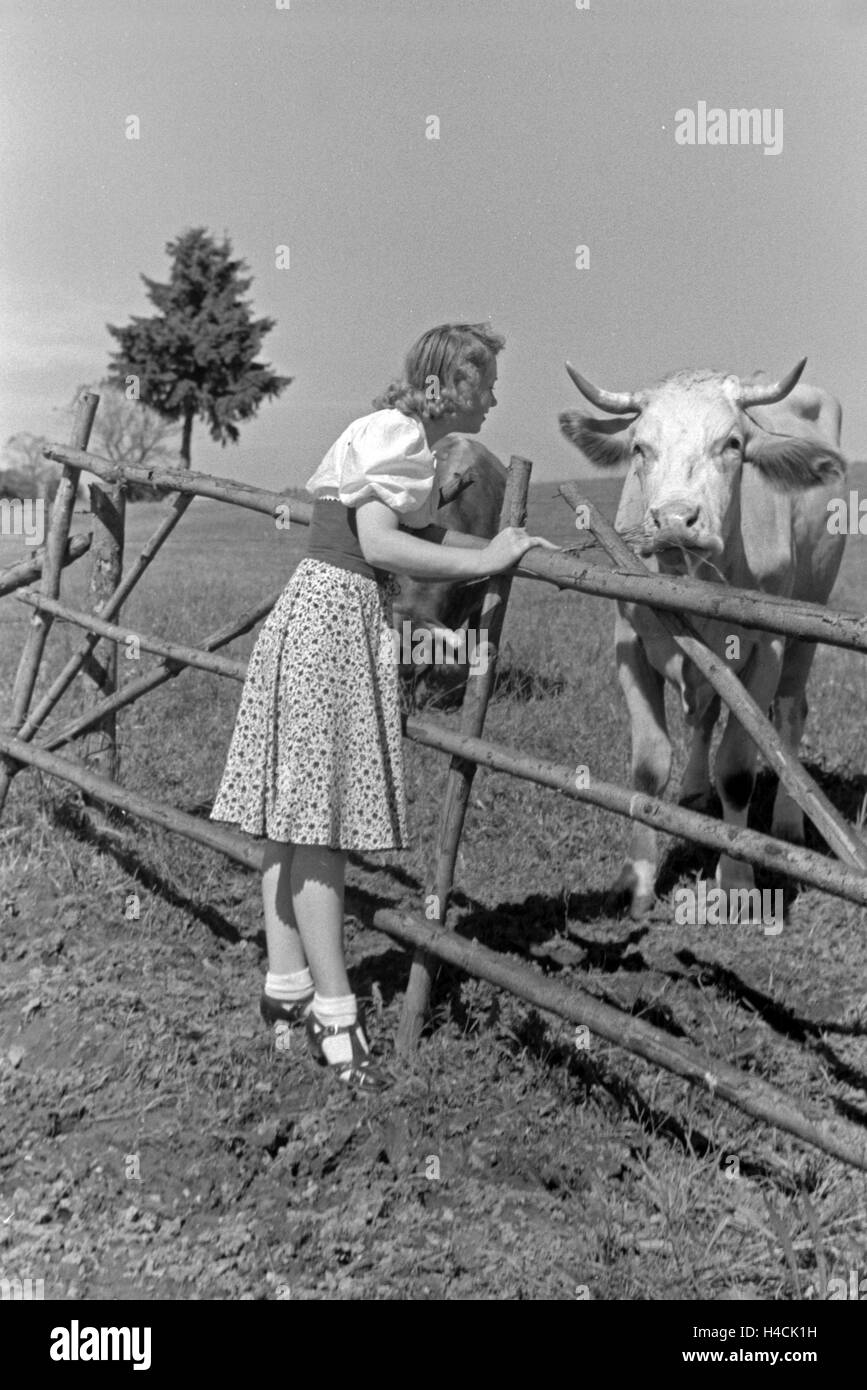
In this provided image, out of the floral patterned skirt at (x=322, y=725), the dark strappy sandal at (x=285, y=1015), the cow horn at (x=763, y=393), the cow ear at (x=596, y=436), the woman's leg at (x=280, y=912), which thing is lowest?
the dark strappy sandal at (x=285, y=1015)

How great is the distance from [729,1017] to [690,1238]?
1214mm

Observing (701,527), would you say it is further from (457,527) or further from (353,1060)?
(457,527)

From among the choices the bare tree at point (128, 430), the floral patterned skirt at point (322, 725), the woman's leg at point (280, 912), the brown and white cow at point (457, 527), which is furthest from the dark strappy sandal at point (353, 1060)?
the bare tree at point (128, 430)

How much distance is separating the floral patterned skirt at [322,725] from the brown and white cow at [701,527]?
60.2 inches

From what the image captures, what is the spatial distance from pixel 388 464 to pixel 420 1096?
62.1 inches

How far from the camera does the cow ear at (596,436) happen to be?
5.64m

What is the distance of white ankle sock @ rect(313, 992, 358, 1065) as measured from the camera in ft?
11.6

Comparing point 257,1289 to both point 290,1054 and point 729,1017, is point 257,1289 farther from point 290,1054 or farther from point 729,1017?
point 729,1017

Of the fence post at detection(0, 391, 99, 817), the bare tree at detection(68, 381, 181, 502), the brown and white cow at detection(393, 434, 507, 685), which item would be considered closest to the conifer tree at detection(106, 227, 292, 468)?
the bare tree at detection(68, 381, 181, 502)

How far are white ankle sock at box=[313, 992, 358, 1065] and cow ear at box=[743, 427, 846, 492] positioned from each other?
271cm

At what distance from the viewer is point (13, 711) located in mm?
5633

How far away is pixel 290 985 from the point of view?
369 centimetres

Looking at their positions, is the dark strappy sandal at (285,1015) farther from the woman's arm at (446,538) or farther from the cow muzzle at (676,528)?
the cow muzzle at (676,528)
